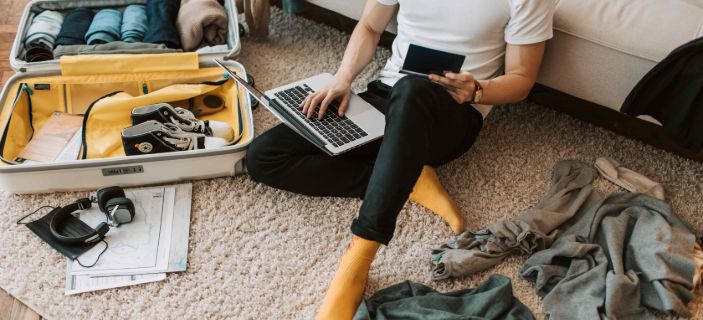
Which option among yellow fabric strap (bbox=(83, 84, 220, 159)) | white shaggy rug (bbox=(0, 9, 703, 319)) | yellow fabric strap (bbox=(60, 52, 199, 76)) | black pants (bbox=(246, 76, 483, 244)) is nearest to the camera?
black pants (bbox=(246, 76, 483, 244))

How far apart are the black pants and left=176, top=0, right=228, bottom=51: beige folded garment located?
1.73 feet

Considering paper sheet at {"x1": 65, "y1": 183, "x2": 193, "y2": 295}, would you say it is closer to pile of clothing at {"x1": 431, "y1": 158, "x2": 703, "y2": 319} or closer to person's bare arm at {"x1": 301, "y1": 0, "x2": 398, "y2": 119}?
person's bare arm at {"x1": 301, "y1": 0, "x2": 398, "y2": 119}

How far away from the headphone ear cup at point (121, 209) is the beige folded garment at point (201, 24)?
23.8 inches

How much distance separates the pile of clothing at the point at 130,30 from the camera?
1.74 meters

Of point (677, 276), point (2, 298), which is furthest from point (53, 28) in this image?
point (677, 276)

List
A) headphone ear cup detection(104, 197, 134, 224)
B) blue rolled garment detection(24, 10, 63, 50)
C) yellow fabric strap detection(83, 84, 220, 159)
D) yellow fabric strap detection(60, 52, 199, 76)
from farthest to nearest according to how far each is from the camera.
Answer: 1. blue rolled garment detection(24, 10, 63, 50)
2. yellow fabric strap detection(60, 52, 199, 76)
3. yellow fabric strap detection(83, 84, 220, 159)
4. headphone ear cup detection(104, 197, 134, 224)

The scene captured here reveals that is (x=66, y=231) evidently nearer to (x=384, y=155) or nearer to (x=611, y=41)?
(x=384, y=155)

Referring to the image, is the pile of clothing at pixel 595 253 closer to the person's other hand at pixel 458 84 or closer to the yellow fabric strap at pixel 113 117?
the person's other hand at pixel 458 84

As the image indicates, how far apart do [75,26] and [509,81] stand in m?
1.30

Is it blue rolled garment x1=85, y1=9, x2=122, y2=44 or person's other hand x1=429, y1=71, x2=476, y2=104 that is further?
blue rolled garment x1=85, y1=9, x2=122, y2=44

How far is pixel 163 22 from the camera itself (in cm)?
183

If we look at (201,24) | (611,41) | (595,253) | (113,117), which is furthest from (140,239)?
(611,41)

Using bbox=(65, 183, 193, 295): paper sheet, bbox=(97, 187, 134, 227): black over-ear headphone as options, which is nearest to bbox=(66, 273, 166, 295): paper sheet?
bbox=(65, 183, 193, 295): paper sheet

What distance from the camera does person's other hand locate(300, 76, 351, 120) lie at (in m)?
1.42
